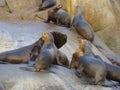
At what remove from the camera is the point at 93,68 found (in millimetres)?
8383

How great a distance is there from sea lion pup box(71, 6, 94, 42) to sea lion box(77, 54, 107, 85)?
4.60 m

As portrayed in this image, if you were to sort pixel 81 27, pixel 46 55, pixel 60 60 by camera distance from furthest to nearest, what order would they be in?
pixel 81 27 < pixel 60 60 < pixel 46 55

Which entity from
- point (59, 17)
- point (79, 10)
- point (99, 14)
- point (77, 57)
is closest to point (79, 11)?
point (79, 10)

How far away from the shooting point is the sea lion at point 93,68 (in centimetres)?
831

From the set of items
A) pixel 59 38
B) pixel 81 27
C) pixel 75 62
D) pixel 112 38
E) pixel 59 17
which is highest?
pixel 59 38

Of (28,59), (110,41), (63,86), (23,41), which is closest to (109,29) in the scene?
(110,41)

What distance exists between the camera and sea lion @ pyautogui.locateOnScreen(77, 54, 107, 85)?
27.3 feet

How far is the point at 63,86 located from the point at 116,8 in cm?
902

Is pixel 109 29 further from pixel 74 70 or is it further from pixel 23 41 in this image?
pixel 74 70

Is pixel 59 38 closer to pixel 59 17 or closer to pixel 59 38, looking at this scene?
pixel 59 38

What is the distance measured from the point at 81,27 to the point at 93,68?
5124 millimetres

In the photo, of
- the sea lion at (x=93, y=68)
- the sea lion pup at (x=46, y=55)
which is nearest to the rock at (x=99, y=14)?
the sea lion pup at (x=46, y=55)

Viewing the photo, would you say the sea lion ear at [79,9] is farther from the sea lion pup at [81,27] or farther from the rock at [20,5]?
the rock at [20,5]

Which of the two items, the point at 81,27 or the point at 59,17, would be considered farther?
the point at 59,17
